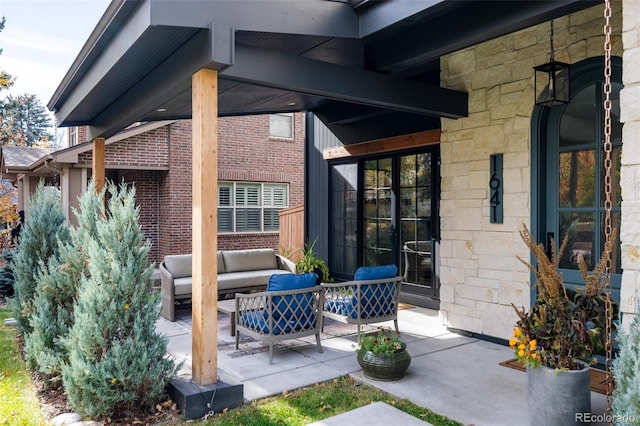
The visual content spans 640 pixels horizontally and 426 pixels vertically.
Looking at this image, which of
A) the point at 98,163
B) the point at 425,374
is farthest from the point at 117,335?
the point at 98,163

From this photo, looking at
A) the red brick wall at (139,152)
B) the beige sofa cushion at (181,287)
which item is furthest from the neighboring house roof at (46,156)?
the beige sofa cushion at (181,287)

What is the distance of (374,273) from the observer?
5168 millimetres

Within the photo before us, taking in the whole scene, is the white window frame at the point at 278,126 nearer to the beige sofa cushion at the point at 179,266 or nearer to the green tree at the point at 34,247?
the beige sofa cushion at the point at 179,266

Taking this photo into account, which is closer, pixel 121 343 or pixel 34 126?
pixel 121 343

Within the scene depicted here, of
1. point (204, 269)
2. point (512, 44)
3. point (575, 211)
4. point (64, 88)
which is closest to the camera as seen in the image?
point (204, 269)

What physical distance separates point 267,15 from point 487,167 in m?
3.02

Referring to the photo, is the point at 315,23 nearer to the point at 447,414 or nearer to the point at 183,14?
the point at 183,14

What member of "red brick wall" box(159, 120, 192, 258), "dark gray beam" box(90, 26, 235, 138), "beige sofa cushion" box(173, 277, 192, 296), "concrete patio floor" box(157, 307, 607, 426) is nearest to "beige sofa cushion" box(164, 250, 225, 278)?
"beige sofa cushion" box(173, 277, 192, 296)

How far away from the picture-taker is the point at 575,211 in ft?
14.9

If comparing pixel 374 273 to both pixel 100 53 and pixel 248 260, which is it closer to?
pixel 248 260

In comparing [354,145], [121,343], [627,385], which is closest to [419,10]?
[627,385]

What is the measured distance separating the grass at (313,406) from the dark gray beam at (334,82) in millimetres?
2560

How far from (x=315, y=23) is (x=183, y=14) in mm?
1166

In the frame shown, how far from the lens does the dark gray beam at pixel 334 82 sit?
12.2 ft
